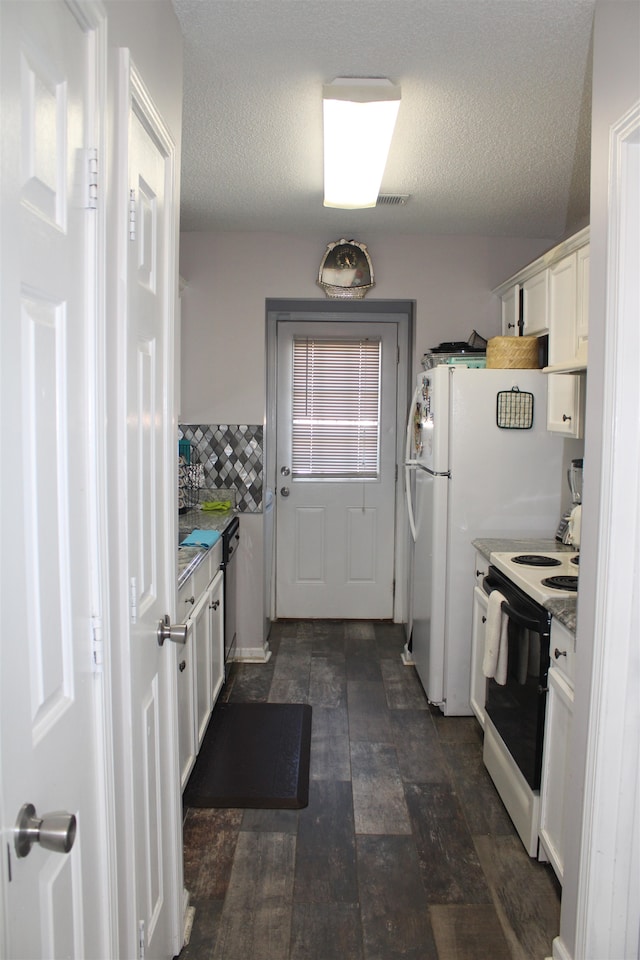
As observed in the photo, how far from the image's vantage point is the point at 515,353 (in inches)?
131

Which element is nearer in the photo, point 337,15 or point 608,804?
point 608,804

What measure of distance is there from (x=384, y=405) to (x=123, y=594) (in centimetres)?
354

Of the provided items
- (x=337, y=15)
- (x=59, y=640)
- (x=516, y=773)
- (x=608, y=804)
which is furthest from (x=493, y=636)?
(x=337, y=15)

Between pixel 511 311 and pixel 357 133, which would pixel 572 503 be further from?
pixel 357 133

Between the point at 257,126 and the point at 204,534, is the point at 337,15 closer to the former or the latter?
the point at 257,126

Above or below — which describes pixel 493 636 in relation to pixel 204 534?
below

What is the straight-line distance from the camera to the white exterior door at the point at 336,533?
4.72 meters

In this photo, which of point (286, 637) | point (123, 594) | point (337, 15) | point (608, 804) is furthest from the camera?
point (286, 637)

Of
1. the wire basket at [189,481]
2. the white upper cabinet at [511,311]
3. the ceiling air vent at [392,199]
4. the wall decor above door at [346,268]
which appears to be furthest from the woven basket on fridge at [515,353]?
the wire basket at [189,481]

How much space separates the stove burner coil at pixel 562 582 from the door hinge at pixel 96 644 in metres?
1.59

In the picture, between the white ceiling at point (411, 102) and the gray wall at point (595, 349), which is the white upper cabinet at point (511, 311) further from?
the gray wall at point (595, 349)

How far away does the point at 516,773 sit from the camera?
2441 mm

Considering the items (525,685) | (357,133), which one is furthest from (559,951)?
(357,133)

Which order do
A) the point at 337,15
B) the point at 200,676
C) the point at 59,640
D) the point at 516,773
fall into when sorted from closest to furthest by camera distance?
the point at 59,640 < the point at 337,15 < the point at 516,773 < the point at 200,676
